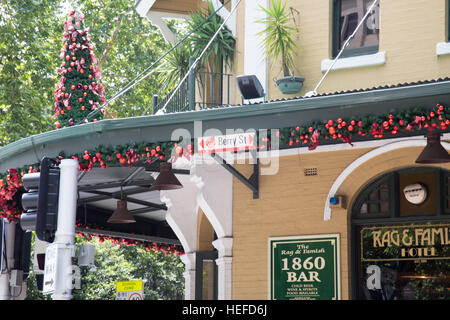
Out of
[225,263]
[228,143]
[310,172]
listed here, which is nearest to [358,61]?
[310,172]

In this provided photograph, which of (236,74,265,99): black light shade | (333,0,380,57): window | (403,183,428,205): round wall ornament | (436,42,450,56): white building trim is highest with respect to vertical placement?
(333,0,380,57): window

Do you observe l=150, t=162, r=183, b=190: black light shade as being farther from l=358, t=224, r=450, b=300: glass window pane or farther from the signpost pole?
l=358, t=224, r=450, b=300: glass window pane

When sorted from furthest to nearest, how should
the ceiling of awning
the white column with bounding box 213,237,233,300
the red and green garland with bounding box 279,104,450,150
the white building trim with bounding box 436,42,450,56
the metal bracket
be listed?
the ceiling of awning → the white column with bounding box 213,237,233,300 → the metal bracket → the white building trim with bounding box 436,42,450,56 → the red and green garland with bounding box 279,104,450,150

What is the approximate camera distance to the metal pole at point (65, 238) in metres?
9.90

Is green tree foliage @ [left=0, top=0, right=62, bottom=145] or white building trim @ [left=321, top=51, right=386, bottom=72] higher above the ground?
green tree foliage @ [left=0, top=0, right=62, bottom=145]

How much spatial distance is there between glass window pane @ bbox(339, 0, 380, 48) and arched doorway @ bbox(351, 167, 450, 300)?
2159mm

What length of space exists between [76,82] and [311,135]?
4.51 meters

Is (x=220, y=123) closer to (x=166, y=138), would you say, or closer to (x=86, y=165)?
(x=166, y=138)

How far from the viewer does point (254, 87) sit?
36.9ft

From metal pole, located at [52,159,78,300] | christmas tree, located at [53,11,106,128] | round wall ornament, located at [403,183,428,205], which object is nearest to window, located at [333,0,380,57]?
round wall ornament, located at [403,183,428,205]

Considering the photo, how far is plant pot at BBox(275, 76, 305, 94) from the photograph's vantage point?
12414 millimetres

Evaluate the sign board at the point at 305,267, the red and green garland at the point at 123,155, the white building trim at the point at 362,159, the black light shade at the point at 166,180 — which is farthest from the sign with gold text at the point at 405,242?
the red and green garland at the point at 123,155

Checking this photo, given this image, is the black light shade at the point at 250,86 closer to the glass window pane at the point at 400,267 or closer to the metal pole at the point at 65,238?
the glass window pane at the point at 400,267
